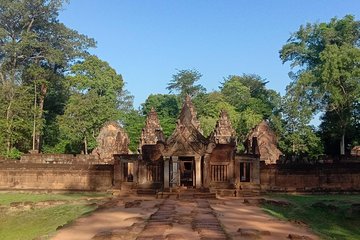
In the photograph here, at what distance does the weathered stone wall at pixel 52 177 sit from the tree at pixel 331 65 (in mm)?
23324

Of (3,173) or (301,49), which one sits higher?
(301,49)

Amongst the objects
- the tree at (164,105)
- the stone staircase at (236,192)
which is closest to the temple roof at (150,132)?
the stone staircase at (236,192)

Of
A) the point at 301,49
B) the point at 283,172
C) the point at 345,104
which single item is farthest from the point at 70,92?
the point at 283,172

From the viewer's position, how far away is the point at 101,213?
14633 mm

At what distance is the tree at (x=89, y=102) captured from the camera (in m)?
45.2

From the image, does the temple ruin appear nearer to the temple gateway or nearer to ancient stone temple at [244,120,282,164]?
the temple gateway

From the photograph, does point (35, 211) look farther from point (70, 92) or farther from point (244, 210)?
point (70, 92)

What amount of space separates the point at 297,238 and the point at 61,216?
26.9 feet

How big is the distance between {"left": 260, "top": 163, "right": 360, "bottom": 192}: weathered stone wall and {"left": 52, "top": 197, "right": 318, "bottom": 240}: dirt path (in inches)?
274

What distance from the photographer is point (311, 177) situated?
75.7ft

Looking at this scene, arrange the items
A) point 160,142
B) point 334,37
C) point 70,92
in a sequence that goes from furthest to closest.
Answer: point 70,92
point 334,37
point 160,142

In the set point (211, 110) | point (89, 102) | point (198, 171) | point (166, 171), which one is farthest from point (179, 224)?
point (211, 110)

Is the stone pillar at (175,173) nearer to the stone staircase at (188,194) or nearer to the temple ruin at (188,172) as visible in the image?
the temple ruin at (188,172)

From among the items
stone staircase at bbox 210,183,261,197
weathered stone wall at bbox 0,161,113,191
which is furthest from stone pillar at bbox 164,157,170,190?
weathered stone wall at bbox 0,161,113,191
